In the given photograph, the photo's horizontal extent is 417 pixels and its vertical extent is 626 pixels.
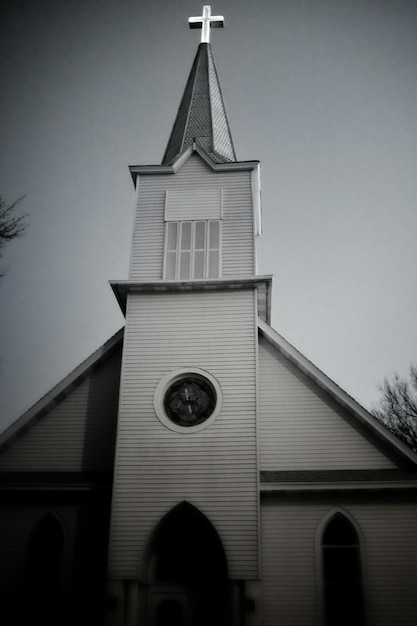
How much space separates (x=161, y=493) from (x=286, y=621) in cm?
379

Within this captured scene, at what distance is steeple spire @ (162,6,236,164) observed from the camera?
18531 millimetres

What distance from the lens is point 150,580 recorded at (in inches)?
525

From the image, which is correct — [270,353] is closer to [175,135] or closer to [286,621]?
[286,621]

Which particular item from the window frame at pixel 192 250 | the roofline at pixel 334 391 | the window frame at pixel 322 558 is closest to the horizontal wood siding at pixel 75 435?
the window frame at pixel 192 250

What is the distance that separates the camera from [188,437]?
13.9 m

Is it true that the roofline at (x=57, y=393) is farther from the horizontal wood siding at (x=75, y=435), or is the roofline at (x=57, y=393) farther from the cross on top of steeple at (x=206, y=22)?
the cross on top of steeple at (x=206, y=22)

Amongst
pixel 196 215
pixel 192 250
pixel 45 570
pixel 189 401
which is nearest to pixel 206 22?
pixel 196 215

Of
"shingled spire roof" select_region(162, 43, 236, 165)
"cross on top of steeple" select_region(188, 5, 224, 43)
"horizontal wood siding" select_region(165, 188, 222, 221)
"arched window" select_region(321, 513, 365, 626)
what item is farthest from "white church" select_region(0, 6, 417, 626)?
"cross on top of steeple" select_region(188, 5, 224, 43)

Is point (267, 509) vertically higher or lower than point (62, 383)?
lower

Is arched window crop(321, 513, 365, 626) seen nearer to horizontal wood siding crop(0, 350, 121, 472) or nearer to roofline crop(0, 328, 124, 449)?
→ horizontal wood siding crop(0, 350, 121, 472)

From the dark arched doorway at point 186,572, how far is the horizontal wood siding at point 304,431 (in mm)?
2216

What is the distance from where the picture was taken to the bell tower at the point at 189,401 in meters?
13.0

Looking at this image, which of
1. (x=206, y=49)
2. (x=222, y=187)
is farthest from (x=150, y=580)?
(x=206, y=49)

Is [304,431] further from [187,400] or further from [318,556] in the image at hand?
[187,400]
